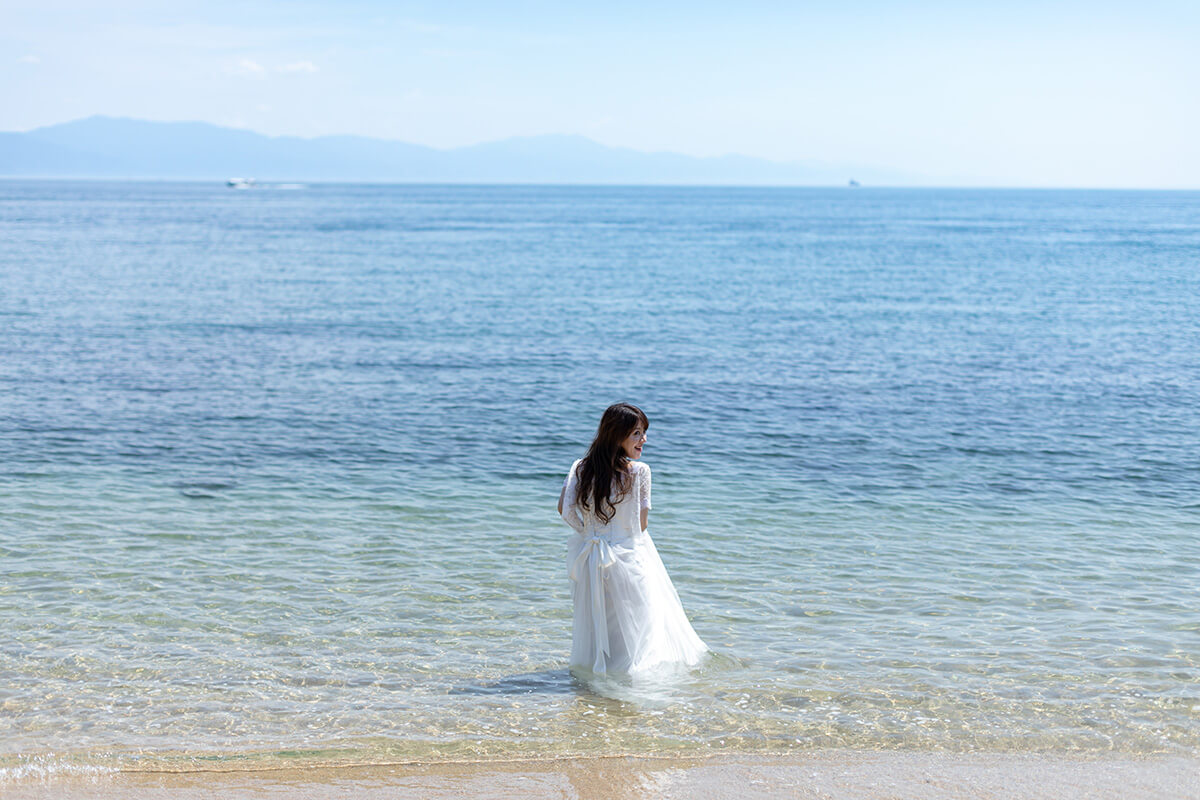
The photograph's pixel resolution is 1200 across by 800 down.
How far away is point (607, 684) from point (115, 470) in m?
10.6

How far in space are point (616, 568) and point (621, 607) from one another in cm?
34

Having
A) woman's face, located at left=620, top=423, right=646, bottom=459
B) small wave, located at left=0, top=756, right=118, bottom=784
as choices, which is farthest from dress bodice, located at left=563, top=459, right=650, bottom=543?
small wave, located at left=0, top=756, right=118, bottom=784

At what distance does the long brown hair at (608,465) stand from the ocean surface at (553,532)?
58.6 inches

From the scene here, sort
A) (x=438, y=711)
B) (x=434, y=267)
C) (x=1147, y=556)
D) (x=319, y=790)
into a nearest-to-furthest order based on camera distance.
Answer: (x=319, y=790)
(x=438, y=711)
(x=1147, y=556)
(x=434, y=267)

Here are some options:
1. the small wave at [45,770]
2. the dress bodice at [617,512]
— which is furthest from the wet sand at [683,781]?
the dress bodice at [617,512]

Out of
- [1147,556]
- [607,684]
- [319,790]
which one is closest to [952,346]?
[1147,556]

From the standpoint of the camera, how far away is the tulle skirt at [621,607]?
8312mm

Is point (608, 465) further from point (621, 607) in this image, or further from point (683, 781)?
point (683, 781)

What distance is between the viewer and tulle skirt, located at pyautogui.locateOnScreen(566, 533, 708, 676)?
27.3ft

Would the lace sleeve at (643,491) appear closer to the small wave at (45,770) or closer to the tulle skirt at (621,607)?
the tulle skirt at (621,607)

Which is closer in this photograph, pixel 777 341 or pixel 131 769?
pixel 131 769

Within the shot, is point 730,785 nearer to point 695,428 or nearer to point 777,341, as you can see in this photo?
point 695,428

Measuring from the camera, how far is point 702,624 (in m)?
10.4

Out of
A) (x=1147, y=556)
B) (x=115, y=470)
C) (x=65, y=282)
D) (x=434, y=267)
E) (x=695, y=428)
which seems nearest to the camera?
(x=1147, y=556)
